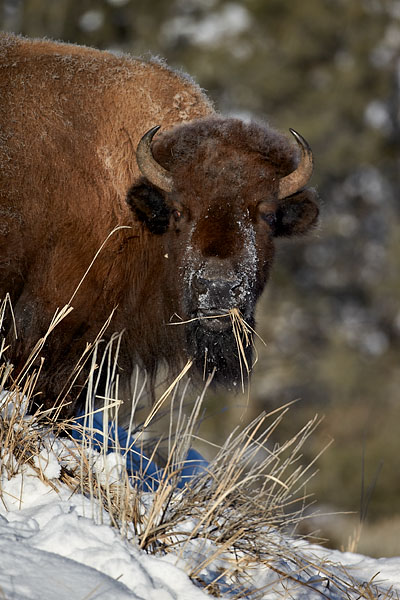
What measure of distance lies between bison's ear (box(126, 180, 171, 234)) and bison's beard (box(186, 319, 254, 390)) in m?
0.82

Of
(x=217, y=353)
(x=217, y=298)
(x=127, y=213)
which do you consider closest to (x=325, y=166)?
(x=127, y=213)

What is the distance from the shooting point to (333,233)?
2091 centimetres

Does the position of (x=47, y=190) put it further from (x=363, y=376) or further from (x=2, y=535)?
(x=363, y=376)

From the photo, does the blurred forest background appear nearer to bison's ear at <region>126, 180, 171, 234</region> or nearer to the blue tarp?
bison's ear at <region>126, 180, 171, 234</region>

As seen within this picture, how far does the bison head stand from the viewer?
4.95 meters

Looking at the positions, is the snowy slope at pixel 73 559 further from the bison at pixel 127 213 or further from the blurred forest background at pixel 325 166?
the blurred forest background at pixel 325 166

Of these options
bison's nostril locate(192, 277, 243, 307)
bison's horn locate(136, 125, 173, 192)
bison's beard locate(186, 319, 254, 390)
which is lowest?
bison's beard locate(186, 319, 254, 390)

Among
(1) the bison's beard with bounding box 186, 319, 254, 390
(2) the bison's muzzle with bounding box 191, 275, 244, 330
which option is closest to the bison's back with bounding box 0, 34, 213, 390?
(1) the bison's beard with bounding box 186, 319, 254, 390

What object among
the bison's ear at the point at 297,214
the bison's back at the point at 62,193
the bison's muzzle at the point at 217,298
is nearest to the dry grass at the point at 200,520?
the bison's muzzle at the point at 217,298

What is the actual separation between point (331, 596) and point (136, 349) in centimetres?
261

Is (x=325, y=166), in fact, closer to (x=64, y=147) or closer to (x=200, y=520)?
(x=64, y=147)

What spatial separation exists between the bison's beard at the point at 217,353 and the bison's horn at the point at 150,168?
3.39 ft

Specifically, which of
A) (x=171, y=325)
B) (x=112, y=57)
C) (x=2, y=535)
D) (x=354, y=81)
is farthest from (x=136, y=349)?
(x=354, y=81)

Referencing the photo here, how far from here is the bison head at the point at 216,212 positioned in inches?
195
